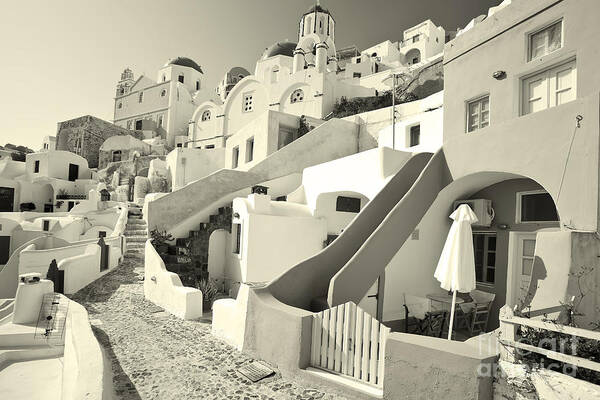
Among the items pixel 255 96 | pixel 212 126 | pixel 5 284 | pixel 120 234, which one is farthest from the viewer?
pixel 212 126

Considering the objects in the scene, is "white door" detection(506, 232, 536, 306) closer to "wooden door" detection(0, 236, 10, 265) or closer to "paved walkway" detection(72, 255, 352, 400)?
"paved walkway" detection(72, 255, 352, 400)

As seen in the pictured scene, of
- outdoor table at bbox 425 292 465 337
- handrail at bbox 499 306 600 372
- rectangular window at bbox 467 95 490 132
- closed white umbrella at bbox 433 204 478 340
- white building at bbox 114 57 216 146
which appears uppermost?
white building at bbox 114 57 216 146

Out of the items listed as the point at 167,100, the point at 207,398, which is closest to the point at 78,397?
the point at 207,398

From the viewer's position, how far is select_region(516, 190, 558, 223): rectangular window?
7.79 metres

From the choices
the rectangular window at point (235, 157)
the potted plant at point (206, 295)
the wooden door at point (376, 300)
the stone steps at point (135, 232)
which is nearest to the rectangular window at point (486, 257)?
the wooden door at point (376, 300)

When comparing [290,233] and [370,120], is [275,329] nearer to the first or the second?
[290,233]

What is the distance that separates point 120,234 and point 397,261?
50.2 ft

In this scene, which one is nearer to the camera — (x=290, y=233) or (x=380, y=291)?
(x=380, y=291)

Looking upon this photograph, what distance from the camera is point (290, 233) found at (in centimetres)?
Answer: 1421

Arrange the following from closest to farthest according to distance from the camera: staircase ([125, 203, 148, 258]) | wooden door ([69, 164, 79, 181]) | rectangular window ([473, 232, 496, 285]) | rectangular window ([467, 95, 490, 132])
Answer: rectangular window ([473, 232, 496, 285]) < rectangular window ([467, 95, 490, 132]) < staircase ([125, 203, 148, 258]) < wooden door ([69, 164, 79, 181])

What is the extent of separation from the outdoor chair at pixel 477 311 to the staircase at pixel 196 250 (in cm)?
1070

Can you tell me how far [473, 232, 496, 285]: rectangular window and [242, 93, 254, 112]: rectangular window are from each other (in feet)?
89.0

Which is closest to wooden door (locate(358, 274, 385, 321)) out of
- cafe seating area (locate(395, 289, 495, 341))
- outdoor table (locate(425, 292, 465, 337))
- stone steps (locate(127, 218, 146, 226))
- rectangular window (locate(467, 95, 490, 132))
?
cafe seating area (locate(395, 289, 495, 341))

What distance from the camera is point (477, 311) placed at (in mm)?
8516
